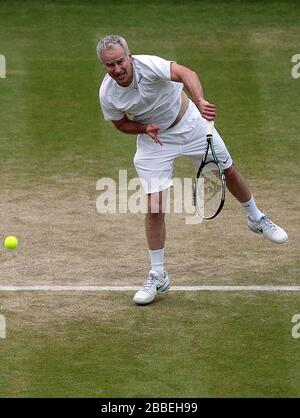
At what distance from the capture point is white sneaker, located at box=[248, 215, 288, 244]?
12.2 metres

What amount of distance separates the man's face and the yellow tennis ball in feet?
7.23

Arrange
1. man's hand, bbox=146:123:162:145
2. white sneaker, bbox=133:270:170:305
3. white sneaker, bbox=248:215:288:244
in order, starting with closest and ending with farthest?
man's hand, bbox=146:123:162:145
white sneaker, bbox=133:270:170:305
white sneaker, bbox=248:215:288:244

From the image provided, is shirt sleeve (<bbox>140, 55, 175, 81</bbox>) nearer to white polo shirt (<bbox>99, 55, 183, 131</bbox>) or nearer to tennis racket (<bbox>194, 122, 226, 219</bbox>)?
white polo shirt (<bbox>99, 55, 183, 131</bbox>)

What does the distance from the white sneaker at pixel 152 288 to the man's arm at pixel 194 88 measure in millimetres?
1697

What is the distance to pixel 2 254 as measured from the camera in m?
12.6

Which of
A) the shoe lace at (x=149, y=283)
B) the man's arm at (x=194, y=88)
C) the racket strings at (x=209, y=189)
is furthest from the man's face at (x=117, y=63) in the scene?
the shoe lace at (x=149, y=283)

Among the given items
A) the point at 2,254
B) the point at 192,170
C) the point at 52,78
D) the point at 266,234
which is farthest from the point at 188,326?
the point at 52,78

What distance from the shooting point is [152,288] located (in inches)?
450

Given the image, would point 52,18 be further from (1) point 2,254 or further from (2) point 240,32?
(1) point 2,254

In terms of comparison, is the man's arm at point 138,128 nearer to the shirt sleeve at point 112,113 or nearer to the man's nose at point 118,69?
the shirt sleeve at point 112,113

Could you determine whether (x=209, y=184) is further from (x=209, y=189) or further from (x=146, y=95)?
(x=146, y=95)

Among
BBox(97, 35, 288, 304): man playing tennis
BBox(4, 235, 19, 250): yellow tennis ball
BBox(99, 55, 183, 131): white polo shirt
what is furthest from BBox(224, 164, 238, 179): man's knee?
BBox(4, 235, 19, 250): yellow tennis ball

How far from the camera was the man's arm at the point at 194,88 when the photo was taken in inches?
421
